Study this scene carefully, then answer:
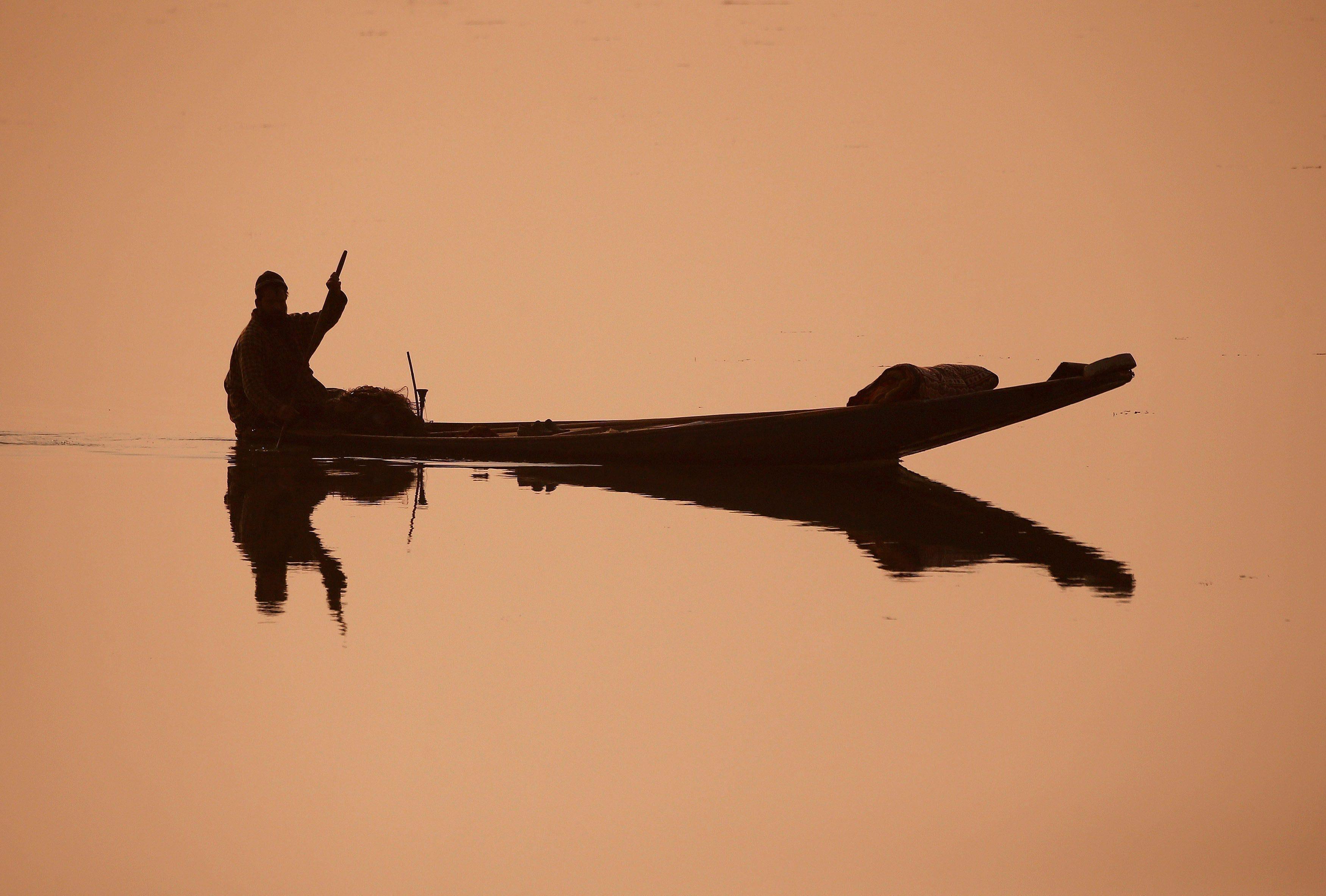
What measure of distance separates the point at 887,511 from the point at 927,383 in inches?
A: 26.3

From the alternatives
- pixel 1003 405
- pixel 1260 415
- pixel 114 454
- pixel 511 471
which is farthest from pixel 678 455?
pixel 1260 415

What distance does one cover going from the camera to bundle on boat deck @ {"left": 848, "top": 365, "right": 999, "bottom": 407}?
4.97 meters

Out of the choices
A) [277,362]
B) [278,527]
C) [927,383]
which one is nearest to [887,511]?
[927,383]

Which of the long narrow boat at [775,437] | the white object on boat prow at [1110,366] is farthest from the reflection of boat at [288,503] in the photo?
the white object on boat prow at [1110,366]

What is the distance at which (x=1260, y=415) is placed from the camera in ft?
25.5

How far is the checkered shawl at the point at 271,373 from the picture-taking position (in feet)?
19.2

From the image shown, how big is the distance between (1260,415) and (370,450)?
506 centimetres

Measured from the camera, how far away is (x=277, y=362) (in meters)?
5.93

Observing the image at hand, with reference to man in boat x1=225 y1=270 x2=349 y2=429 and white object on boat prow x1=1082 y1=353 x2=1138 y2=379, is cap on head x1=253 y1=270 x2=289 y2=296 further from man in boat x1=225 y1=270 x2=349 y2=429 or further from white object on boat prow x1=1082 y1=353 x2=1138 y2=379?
white object on boat prow x1=1082 y1=353 x2=1138 y2=379

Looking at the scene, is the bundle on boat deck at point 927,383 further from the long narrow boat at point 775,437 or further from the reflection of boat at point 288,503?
the reflection of boat at point 288,503

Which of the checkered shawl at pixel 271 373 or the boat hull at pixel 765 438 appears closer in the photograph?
the boat hull at pixel 765 438

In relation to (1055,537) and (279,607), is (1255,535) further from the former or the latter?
(279,607)

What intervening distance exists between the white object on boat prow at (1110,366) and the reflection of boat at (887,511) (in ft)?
1.86

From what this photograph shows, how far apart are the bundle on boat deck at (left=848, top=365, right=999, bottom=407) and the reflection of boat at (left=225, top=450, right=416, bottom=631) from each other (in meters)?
1.85
